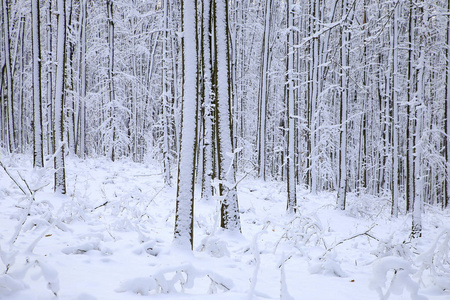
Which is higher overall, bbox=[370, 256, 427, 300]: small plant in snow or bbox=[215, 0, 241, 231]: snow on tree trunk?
bbox=[215, 0, 241, 231]: snow on tree trunk

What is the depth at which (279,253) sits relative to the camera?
5.14 m

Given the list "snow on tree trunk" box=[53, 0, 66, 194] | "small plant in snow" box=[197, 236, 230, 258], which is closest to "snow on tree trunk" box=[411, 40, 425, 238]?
"small plant in snow" box=[197, 236, 230, 258]

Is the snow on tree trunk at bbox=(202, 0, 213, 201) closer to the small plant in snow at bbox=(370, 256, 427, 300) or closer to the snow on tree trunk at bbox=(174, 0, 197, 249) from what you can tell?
the snow on tree trunk at bbox=(174, 0, 197, 249)

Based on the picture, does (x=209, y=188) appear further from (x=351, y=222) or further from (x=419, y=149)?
(x=419, y=149)

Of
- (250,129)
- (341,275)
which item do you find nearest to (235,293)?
(341,275)

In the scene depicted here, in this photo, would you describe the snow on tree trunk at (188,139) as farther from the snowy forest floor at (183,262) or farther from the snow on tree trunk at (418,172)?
the snow on tree trunk at (418,172)

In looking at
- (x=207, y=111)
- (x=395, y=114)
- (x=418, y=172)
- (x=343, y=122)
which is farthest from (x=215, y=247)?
(x=395, y=114)

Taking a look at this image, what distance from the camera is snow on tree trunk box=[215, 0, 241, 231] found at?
18.6 feet

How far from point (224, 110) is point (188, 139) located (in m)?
1.54

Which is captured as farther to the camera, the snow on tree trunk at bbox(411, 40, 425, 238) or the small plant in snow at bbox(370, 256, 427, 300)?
the snow on tree trunk at bbox(411, 40, 425, 238)

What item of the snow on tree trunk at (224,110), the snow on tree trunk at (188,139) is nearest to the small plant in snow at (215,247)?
the snow on tree trunk at (188,139)

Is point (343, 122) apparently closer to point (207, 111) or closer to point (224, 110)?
point (207, 111)

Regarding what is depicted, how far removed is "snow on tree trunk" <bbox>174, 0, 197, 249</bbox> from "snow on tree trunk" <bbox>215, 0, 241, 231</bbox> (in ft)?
3.86

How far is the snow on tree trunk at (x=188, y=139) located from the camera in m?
4.47
